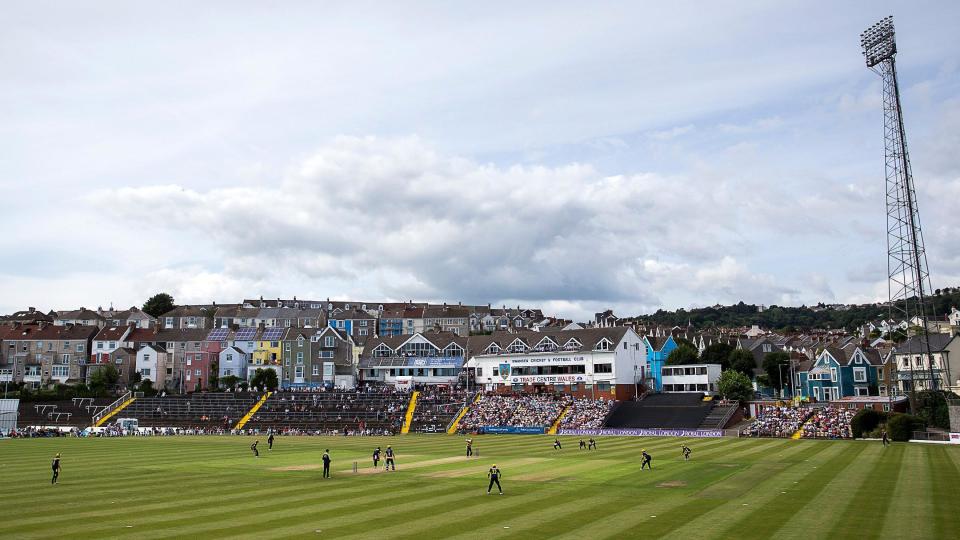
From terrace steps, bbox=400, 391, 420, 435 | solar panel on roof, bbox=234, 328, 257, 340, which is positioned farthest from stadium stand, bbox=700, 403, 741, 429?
solar panel on roof, bbox=234, 328, 257, 340

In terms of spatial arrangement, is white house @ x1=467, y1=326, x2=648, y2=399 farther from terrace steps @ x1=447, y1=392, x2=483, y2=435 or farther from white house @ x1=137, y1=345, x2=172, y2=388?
white house @ x1=137, y1=345, x2=172, y2=388

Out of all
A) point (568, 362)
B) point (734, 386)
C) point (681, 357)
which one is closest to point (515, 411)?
point (568, 362)

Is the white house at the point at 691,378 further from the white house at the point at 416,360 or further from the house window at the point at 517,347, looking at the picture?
the white house at the point at 416,360

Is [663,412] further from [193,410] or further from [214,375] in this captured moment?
[214,375]

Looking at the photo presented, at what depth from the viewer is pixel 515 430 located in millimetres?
86500

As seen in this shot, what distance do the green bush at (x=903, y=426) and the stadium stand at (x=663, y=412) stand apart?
63.3ft

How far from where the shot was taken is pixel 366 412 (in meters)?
96.8

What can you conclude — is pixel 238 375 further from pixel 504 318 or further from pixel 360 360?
pixel 504 318

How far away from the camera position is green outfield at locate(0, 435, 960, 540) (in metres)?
26.4

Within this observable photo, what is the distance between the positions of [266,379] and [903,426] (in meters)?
88.1

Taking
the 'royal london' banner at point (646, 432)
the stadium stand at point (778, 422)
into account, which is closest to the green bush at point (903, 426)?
the stadium stand at point (778, 422)

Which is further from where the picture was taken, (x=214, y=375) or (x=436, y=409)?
(x=214, y=375)

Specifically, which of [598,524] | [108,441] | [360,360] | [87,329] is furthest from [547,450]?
[87,329]

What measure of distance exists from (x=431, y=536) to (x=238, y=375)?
111073mm
